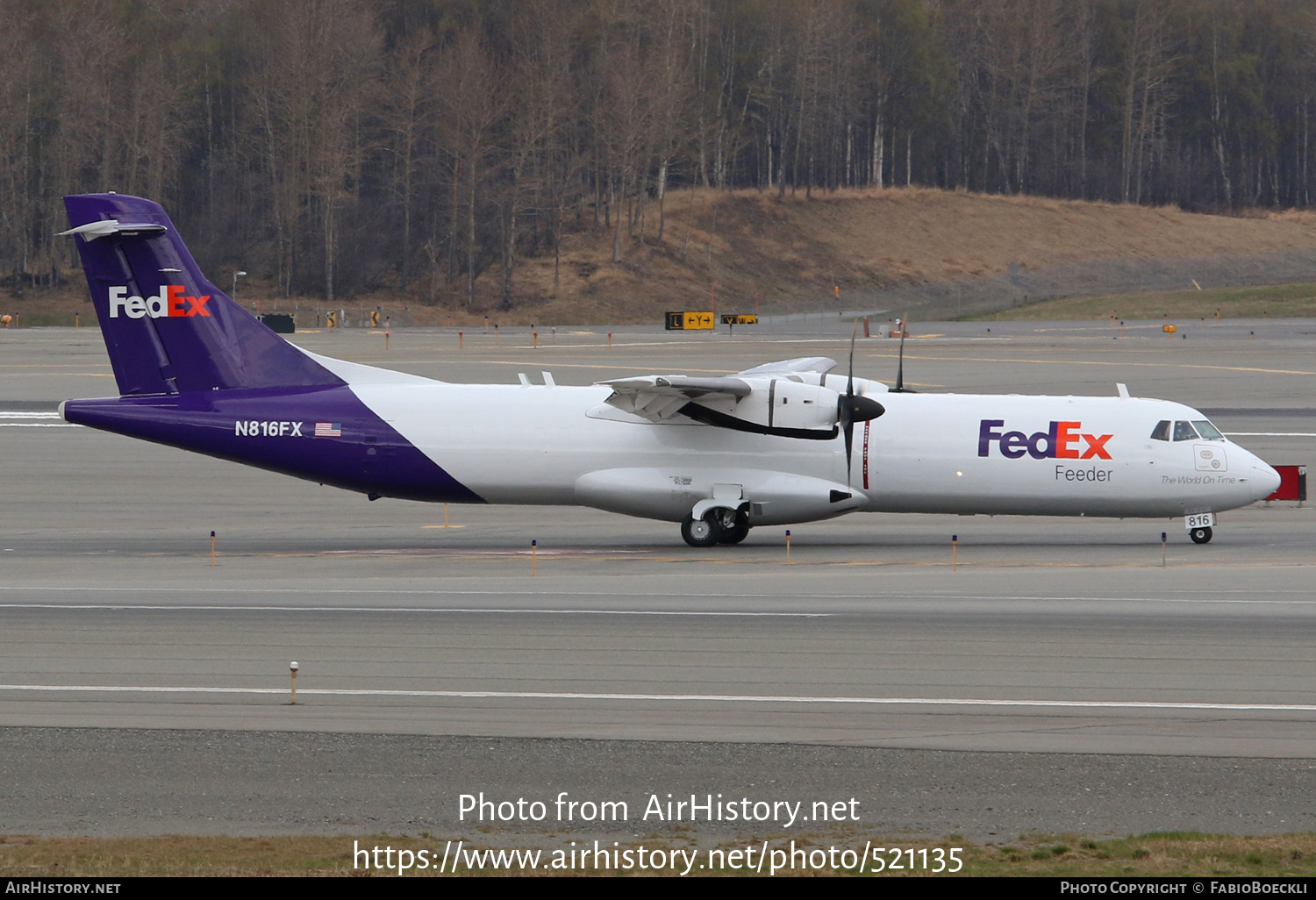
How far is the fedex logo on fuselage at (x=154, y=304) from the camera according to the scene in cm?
2681

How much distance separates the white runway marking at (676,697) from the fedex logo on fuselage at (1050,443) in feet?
39.1

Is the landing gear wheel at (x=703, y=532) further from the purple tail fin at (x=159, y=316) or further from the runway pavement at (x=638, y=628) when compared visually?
the purple tail fin at (x=159, y=316)

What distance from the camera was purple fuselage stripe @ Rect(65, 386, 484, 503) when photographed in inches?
1038

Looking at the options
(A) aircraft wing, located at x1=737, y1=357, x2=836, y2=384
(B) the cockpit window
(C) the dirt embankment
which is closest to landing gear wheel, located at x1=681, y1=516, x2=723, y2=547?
(A) aircraft wing, located at x1=737, y1=357, x2=836, y2=384

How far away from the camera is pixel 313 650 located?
667 inches

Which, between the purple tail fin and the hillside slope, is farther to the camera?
the hillside slope

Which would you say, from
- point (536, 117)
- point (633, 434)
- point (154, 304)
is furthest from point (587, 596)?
point (536, 117)

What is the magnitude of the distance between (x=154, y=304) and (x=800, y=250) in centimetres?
8235

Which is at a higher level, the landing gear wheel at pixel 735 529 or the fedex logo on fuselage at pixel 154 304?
the fedex logo on fuselage at pixel 154 304

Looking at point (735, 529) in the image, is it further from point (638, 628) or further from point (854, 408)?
point (638, 628)

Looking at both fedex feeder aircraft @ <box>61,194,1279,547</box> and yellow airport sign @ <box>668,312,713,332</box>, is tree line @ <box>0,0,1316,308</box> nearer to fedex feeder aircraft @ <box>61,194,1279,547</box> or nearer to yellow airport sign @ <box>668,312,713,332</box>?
yellow airport sign @ <box>668,312,713,332</box>

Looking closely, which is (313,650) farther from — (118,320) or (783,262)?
(783,262)

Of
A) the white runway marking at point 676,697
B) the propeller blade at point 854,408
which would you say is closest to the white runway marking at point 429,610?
the white runway marking at point 676,697

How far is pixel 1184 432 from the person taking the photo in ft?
85.9
